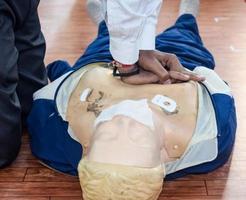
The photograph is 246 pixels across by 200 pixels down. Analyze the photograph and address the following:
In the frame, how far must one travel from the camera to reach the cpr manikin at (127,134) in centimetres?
91

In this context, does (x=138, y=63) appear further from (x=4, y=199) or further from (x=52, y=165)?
(x=4, y=199)

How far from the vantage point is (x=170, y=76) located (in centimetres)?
126

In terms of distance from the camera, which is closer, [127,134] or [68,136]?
[127,134]

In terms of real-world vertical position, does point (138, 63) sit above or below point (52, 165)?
above

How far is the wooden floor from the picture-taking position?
125 centimetres

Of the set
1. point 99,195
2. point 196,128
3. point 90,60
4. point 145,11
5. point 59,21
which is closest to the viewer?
point 99,195

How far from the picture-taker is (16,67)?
1.28m

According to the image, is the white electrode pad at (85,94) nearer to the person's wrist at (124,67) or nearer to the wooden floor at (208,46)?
the person's wrist at (124,67)

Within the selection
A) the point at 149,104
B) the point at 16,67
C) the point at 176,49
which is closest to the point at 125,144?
the point at 149,104

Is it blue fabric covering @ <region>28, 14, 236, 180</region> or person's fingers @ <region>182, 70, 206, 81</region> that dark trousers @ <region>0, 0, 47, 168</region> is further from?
person's fingers @ <region>182, 70, 206, 81</region>

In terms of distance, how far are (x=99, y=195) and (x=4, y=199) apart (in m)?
0.42

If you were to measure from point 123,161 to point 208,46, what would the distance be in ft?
3.97

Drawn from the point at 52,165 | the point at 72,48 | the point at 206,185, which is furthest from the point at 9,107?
the point at 72,48

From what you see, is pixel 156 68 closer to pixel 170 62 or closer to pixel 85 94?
pixel 170 62
